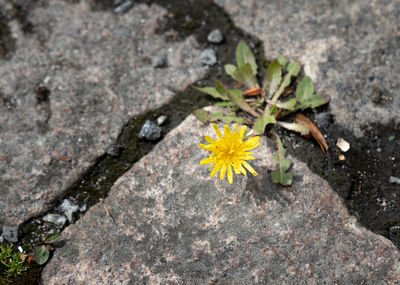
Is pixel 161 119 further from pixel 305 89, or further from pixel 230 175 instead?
pixel 305 89

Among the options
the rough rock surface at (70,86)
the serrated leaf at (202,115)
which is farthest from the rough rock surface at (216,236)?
the rough rock surface at (70,86)

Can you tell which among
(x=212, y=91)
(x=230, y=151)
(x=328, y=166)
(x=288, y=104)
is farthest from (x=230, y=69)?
(x=328, y=166)

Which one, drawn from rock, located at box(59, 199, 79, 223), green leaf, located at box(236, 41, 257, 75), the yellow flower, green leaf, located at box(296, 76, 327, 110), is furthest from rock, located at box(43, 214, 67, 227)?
green leaf, located at box(296, 76, 327, 110)

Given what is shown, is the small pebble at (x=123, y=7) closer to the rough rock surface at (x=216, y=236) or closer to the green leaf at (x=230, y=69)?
the green leaf at (x=230, y=69)

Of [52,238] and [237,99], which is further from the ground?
[237,99]

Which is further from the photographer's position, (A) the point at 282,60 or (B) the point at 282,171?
(A) the point at 282,60

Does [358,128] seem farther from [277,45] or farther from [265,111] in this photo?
[277,45]
